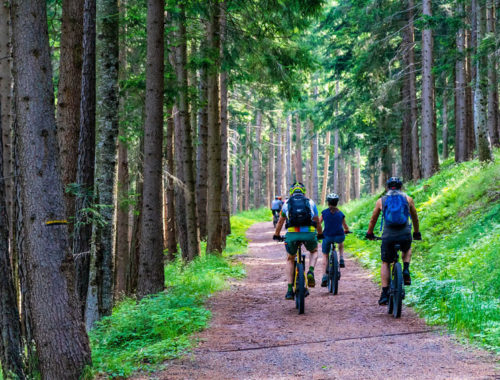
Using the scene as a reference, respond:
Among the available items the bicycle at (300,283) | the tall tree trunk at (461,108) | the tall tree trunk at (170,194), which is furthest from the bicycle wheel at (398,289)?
the tall tree trunk at (461,108)

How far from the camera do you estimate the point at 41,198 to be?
536 centimetres

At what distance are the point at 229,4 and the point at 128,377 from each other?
10.4 meters

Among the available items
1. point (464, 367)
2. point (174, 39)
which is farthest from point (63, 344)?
point (174, 39)

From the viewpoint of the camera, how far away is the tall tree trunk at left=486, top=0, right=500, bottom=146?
45.5 ft

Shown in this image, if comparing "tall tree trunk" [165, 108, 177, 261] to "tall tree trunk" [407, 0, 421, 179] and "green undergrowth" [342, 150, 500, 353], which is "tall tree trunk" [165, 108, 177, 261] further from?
"tall tree trunk" [407, 0, 421, 179]

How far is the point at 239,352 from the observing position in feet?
20.6

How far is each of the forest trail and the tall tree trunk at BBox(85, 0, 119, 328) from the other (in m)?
2.23

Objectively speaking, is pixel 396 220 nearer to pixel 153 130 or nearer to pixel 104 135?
pixel 153 130

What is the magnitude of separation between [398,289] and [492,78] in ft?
43.5

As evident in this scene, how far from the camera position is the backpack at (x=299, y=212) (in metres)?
8.27

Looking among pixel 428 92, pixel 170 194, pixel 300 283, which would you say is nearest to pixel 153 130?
pixel 300 283

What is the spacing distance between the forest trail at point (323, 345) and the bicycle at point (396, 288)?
6.7 inches

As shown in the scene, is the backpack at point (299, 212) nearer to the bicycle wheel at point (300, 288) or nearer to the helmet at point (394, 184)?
the bicycle wheel at point (300, 288)

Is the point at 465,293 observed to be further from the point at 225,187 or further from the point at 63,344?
the point at 225,187
